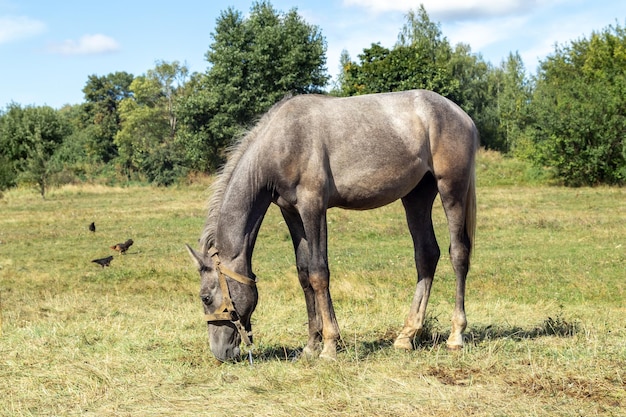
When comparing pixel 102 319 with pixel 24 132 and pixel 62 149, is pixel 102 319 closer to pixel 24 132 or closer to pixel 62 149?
pixel 24 132

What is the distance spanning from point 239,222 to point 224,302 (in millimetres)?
734

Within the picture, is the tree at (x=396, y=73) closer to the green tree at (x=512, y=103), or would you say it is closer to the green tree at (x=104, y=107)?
the green tree at (x=512, y=103)

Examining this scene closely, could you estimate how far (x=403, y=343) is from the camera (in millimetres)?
6812

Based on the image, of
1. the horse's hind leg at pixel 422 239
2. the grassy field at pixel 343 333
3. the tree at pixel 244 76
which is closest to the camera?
the grassy field at pixel 343 333

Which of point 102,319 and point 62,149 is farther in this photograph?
point 62,149

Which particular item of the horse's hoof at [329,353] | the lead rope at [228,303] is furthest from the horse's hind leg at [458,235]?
the lead rope at [228,303]

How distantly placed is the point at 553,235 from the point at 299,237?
42.3 feet

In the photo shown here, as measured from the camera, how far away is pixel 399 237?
19.0 m

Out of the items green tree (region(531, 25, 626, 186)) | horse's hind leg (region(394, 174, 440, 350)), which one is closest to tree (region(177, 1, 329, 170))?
green tree (region(531, 25, 626, 186))

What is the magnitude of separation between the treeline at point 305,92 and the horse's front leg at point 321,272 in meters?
20.9

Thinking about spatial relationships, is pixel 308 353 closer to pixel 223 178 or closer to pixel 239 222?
pixel 239 222

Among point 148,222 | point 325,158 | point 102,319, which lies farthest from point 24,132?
point 325,158

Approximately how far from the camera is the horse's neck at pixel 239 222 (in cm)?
627

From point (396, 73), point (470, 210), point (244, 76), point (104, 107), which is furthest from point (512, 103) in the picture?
point (470, 210)
